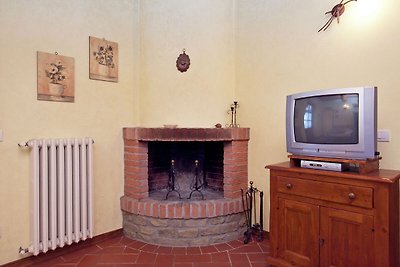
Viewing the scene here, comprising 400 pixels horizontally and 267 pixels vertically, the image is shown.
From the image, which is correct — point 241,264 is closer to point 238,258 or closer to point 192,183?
point 238,258

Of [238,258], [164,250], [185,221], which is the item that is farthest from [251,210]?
[164,250]

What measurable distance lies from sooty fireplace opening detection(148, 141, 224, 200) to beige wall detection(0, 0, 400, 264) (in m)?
0.38

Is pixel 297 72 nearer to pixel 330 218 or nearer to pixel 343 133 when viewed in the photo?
pixel 343 133

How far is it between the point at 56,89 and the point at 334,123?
7.32 feet

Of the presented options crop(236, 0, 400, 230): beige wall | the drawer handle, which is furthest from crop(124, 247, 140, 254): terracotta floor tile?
the drawer handle

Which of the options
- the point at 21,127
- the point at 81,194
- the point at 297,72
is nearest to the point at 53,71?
the point at 21,127

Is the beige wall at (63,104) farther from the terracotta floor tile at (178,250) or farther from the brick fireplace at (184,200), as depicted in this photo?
the terracotta floor tile at (178,250)

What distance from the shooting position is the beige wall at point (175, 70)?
7.18 ft

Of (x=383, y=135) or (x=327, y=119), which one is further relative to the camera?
(x=383, y=135)

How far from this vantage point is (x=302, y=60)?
101 inches

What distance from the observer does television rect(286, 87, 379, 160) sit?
1.81 m

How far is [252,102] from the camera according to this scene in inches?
117

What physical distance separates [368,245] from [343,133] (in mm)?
706

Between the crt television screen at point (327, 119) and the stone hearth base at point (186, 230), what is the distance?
115 cm
